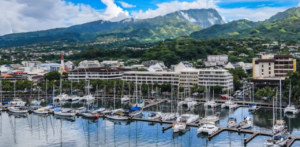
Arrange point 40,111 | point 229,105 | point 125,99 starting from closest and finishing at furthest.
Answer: point 40,111 → point 229,105 → point 125,99

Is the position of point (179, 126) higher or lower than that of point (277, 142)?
higher

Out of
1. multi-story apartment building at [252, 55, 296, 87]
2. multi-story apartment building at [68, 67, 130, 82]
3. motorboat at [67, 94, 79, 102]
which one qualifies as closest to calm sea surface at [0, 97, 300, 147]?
motorboat at [67, 94, 79, 102]

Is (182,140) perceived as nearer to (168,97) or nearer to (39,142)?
(39,142)

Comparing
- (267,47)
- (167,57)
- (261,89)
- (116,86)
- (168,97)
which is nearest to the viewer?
(261,89)

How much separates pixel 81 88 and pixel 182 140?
3842 centimetres

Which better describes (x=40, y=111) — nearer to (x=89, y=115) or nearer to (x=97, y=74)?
(x=89, y=115)

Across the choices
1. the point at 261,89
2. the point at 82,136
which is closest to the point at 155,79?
the point at 261,89

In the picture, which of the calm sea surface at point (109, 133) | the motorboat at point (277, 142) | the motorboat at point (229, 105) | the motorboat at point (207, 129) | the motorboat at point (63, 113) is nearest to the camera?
the motorboat at point (277, 142)

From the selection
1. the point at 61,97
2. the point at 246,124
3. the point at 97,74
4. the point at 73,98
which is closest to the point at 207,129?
the point at 246,124

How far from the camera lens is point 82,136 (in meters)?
36.8

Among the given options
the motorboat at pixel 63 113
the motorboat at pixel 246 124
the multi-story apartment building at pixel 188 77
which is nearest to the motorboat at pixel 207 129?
the motorboat at pixel 246 124

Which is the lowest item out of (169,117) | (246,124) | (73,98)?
(246,124)

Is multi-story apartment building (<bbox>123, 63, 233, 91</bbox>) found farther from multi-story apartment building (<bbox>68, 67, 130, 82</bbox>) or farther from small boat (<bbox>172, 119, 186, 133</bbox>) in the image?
small boat (<bbox>172, 119, 186, 133</bbox>)

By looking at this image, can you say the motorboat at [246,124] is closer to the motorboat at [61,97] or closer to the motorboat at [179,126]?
the motorboat at [179,126]
